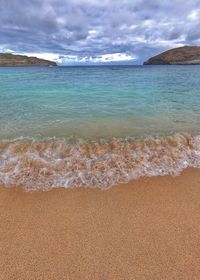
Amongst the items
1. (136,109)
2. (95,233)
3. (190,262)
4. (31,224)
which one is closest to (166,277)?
(190,262)

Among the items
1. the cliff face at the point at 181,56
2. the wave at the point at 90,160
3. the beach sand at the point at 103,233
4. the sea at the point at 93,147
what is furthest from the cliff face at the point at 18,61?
the beach sand at the point at 103,233

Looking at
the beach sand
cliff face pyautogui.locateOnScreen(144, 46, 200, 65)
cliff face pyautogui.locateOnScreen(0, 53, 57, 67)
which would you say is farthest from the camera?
cliff face pyautogui.locateOnScreen(0, 53, 57, 67)

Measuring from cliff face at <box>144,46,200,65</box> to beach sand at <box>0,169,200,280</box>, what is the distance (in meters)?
142

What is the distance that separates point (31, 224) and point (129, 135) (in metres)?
4.86

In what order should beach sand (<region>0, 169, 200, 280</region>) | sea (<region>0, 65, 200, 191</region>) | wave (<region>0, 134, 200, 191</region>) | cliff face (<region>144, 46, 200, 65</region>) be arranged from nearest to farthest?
beach sand (<region>0, 169, 200, 280</region>) → wave (<region>0, 134, 200, 191</region>) → sea (<region>0, 65, 200, 191</region>) → cliff face (<region>144, 46, 200, 65</region>)

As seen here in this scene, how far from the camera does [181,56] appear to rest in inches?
5256

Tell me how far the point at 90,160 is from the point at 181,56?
152 metres

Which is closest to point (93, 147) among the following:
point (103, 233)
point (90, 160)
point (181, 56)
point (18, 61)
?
point (90, 160)

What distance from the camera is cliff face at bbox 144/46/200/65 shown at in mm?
128425

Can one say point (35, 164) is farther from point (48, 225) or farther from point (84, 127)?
point (84, 127)

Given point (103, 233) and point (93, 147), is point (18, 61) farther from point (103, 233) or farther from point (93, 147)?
point (103, 233)

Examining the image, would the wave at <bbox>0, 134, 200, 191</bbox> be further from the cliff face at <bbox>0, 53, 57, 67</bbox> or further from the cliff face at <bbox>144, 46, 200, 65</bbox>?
the cliff face at <bbox>0, 53, 57, 67</bbox>

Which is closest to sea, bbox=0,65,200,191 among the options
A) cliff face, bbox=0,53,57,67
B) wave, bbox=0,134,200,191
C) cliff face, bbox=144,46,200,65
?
wave, bbox=0,134,200,191

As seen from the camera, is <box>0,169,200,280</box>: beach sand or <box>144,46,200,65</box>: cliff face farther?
<box>144,46,200,65</box>: cliff face
